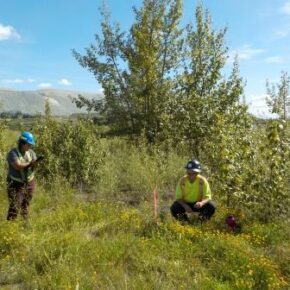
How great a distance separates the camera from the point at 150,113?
16.3 metres

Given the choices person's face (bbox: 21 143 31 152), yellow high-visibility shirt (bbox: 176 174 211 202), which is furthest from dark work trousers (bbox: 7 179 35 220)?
yellow high-visibility shirt (bbox: 176 174 211 202)

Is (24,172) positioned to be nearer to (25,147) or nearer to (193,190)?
(25,147)

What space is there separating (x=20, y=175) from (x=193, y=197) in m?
3.09

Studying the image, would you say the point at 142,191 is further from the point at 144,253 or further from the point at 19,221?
the point at 144,253

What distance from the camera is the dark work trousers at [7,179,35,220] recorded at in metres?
7.75

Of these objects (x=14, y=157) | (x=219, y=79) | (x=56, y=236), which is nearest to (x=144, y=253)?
(x=56, y=236)

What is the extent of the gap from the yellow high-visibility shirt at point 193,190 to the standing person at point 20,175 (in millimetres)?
2689

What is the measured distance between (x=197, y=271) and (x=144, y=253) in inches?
30.1

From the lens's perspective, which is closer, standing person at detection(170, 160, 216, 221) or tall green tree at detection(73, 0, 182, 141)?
standing person at detection(170, 160, 216, 221)

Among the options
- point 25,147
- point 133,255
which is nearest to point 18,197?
point 25,147

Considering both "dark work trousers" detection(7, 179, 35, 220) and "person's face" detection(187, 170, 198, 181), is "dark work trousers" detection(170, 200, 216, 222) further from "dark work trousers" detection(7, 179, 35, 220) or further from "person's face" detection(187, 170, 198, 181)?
"dark work trousers" detection(7, 179, 35, 220)

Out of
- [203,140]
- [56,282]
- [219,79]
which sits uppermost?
[219,79]

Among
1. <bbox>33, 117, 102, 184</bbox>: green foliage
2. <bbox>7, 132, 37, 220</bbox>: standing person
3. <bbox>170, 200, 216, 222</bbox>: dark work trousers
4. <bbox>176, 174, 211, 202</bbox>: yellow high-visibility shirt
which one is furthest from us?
<bbox>33, 117, 102, 184</bbox>: green foliage

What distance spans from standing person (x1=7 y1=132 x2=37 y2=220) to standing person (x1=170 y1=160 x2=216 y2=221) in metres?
2.58
